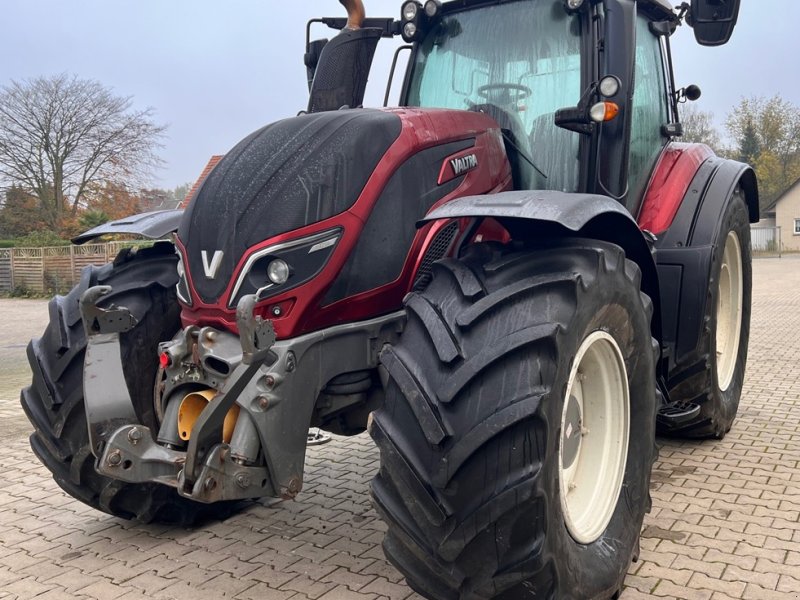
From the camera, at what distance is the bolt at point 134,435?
2.73 meters

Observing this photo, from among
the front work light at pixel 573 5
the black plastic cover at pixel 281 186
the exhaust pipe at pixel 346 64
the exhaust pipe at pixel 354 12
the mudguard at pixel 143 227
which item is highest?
the exhaust pipe at pixel 354 12

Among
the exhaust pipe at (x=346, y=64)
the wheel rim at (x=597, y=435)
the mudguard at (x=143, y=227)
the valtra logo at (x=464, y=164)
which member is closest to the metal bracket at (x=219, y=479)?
the wheel rim at (x=597, y=435)

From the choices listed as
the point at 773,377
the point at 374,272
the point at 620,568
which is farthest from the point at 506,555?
the point at 773,377

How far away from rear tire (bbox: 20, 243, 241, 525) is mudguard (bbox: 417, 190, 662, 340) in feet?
4.89

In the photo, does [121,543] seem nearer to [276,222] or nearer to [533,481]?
[276,222]

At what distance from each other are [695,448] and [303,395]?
10.00 ft

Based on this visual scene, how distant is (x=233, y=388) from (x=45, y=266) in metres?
23.4

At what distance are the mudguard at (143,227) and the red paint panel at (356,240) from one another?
1.82 ft

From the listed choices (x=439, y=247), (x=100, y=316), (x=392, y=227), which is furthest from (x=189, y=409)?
(x=439, y=247)

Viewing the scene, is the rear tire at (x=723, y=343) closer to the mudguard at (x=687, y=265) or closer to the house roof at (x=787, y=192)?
the mudguard at (x=687, y=265)

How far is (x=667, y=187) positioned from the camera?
14.2ft

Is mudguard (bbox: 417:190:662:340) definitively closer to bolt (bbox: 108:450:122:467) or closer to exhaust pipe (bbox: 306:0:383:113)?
bolt (bbox: 108:450:122:467)

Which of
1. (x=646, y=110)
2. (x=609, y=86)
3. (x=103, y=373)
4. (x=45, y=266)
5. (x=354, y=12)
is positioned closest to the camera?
(x=103, y=373)

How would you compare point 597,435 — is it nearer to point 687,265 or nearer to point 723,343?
point 687,265
